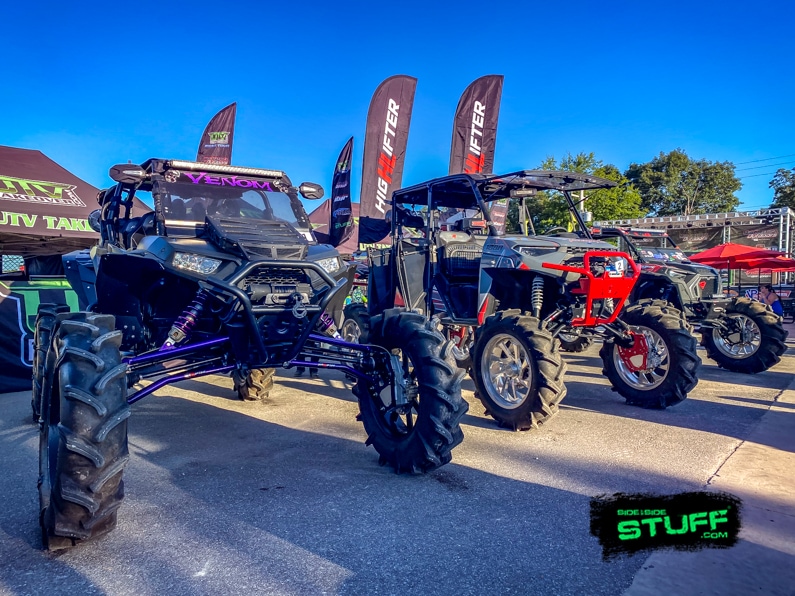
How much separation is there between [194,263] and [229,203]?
1278 mm

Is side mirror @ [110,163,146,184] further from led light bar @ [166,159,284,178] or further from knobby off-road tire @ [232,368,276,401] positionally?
knobby off-road tire @ [232,368,276,401]

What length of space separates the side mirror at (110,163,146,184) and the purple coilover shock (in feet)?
4.65

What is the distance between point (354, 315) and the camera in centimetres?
864

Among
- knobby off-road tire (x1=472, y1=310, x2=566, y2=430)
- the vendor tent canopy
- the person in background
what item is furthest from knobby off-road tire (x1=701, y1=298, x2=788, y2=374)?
the vendor tent canopy

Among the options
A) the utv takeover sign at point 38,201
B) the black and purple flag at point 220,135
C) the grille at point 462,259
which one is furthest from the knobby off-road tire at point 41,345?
the black and purple flag at point 220,135

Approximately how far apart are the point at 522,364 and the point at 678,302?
4.33 meters

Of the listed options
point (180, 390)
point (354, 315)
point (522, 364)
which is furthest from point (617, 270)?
point (180, 390)

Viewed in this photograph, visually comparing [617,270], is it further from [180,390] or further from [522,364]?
[180,390]

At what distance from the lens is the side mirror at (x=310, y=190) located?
5719mm

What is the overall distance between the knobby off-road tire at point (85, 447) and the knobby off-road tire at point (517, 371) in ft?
11.2

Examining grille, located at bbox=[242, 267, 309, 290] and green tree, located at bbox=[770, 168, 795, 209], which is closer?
grille, located at bbox=[242, 267, 309, 290]

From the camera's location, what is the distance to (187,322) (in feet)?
13.7

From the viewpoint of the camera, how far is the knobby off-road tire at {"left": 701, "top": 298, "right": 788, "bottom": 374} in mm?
8656

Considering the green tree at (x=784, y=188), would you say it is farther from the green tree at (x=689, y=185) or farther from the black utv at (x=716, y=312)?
the black utv at (x=716, y=312)
